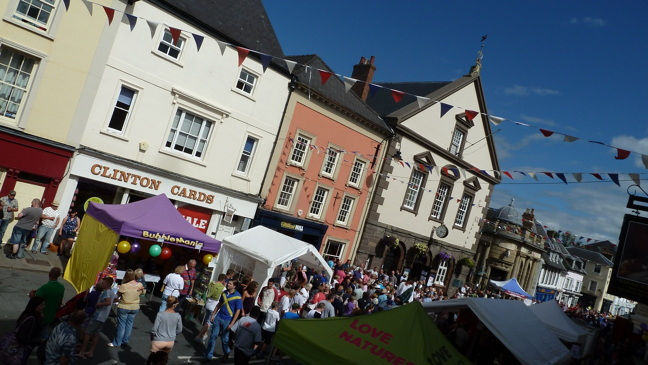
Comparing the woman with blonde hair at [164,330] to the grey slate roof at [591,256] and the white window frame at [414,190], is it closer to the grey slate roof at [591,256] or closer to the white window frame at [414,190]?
the white window frame at [414,190]

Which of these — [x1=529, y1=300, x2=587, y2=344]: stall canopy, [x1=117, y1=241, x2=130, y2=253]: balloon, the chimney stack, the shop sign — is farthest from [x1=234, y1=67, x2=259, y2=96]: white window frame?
[x1=529, y1=300, x2=587, y2=344]: stall canopy

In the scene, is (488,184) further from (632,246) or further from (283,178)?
(632,246)

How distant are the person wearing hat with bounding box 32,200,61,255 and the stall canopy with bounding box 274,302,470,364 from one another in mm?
10124

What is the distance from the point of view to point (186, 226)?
13961 mm

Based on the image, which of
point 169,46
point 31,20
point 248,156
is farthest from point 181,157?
point 31,20

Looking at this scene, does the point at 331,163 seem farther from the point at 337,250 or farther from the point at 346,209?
the point at 337,250

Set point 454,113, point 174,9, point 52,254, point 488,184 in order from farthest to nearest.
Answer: point 488,184 < point 454,113 < point 174,9 < point 52,254

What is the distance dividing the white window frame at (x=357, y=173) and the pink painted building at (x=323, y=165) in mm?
54

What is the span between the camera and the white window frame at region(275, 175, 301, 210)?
74.4 feet

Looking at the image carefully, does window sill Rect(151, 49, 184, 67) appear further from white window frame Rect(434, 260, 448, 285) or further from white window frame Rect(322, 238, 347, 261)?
white window frame Rect(434, 260, 448, 285)

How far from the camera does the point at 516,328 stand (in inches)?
432

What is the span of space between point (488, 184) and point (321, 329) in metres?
30.2

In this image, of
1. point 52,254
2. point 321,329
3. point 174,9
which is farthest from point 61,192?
point 321,329

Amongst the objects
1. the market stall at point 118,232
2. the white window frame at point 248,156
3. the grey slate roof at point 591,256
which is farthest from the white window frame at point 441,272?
the grey slate roof at point 591,256
